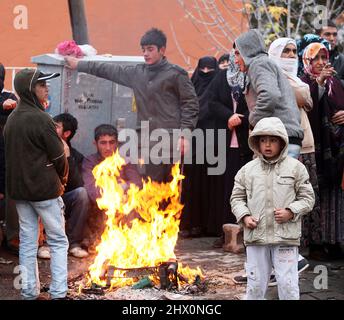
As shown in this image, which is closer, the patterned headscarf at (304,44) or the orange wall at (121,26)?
the patterned headscarf at (304,44)

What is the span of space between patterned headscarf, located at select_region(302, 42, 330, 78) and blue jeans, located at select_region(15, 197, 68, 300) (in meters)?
3.14

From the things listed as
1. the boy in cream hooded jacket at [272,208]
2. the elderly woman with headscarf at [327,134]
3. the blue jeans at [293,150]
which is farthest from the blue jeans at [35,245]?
the elderly woman with headscarf at [327,134]

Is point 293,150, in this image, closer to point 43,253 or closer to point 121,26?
point 43,253

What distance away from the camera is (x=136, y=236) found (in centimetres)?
679

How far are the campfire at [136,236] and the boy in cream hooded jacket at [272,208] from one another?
1.10m

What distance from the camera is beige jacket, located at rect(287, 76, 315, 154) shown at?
273 inches

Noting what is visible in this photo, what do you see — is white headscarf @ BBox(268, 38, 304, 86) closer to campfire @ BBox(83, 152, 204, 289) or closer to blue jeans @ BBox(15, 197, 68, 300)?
campfire @ BBox(83, 152, 204, 289)

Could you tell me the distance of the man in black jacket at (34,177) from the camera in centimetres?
588

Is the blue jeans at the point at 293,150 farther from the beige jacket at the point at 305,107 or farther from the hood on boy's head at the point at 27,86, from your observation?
the hood on boy's head at the point at 27,86

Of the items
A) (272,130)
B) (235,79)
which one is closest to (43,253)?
(235,79)

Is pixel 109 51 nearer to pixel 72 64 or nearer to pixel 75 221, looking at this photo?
pixel 72 64

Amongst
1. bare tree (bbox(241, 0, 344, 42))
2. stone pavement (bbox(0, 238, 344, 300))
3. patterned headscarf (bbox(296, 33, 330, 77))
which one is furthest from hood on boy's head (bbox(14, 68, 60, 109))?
bare tree (bbox(241, 0, 344, 42))

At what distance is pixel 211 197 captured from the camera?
8.93 metres
